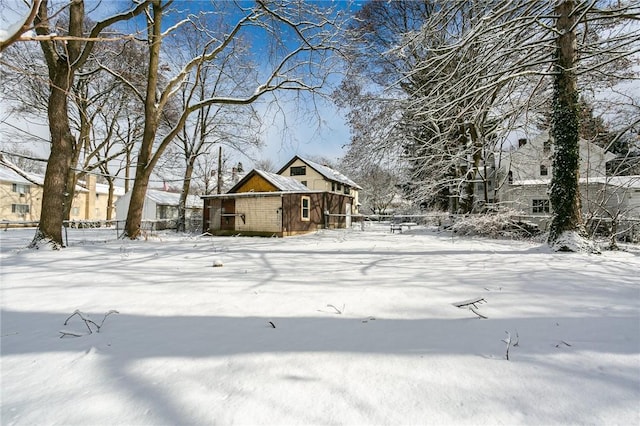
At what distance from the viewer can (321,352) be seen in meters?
1.84

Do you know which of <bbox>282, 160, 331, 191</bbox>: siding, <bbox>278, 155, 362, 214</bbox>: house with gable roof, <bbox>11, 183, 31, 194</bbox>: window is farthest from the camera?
<bbox>282, 160, 331, 191</bbox>: siding

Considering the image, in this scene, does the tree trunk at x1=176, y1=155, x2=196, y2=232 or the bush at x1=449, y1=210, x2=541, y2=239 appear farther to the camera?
the tree trunk at x1=176, y1=155, x2=196, y2=232

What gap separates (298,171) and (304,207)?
47.3ft

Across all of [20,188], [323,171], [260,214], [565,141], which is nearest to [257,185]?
[260,214]

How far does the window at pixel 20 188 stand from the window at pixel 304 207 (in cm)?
2824

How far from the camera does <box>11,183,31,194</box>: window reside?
25.7m

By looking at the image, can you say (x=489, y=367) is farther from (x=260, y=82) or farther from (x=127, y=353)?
(x=260, y=82)

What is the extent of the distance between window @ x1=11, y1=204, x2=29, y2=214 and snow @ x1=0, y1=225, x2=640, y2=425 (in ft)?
107

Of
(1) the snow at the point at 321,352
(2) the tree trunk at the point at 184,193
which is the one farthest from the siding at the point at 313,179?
(1) the snow at the point at 321,352

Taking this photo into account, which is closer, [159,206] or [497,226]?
[497,226]

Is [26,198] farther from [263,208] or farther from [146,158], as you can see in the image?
[146,158]

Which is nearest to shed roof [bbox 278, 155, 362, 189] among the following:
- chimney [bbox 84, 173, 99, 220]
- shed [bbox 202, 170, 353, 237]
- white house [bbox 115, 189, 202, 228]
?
shed [bbox 202, 170, 353, 237]

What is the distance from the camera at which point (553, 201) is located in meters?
7.36

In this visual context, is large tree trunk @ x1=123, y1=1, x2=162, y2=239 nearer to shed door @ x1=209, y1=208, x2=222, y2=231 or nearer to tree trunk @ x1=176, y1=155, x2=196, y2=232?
shed door @ x1=209, y1=208, x2=222, y2=231
